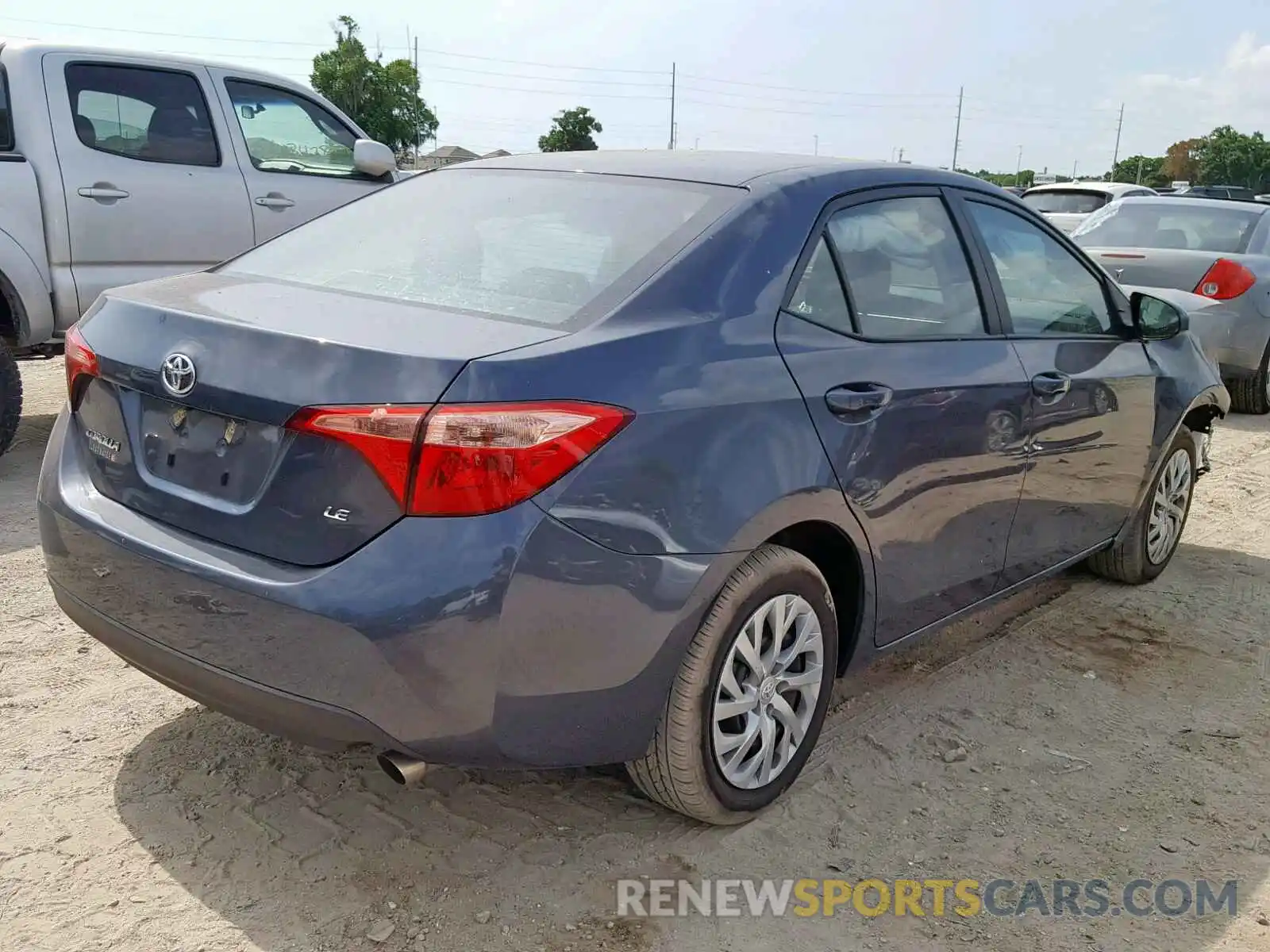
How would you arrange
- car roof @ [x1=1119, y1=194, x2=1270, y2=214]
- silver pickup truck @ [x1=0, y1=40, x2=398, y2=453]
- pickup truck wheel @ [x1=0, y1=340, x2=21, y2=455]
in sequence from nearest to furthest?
pickup truck wheel @ [x1=0, y1=340, x2=21, y2=455]
silver pickup truck @ [x1=0, y1=40, x2=398, y2=453]
car roof @ [x1=1119, y1=194, x2=1270, y2=214]

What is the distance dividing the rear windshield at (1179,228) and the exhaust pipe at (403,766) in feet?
26.5

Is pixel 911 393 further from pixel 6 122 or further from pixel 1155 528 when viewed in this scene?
pixel 6 122

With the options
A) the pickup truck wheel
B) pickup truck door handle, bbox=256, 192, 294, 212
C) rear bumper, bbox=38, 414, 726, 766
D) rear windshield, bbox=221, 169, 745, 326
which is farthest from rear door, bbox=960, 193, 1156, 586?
the pickup truck wheel

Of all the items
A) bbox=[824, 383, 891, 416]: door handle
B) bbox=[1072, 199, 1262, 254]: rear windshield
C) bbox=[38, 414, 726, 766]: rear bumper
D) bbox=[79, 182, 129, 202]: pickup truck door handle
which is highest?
bbox=[79, 182, 129, 202]: pickup truck door handle

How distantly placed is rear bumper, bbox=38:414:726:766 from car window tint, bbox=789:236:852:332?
737mm

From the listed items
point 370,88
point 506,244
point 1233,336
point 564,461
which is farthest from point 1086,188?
point 370,88

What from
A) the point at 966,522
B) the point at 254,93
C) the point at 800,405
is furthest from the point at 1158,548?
the point at 254,93

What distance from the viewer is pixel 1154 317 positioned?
4.44 metres

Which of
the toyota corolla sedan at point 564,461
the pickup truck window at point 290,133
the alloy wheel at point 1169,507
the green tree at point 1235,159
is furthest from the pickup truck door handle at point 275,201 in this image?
the green tree at point 1235,159

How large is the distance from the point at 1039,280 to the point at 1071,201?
11945mm

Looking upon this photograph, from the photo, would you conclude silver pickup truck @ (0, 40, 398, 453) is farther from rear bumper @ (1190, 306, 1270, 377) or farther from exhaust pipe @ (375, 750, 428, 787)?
rear bumper @ (1190, 306, 1270, 377)

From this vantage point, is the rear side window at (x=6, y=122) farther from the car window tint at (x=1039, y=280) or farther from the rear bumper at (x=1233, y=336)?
the rear bumper at (x=1233, y=336)

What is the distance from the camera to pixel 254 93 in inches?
261

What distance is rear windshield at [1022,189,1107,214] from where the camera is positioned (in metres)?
14.6
